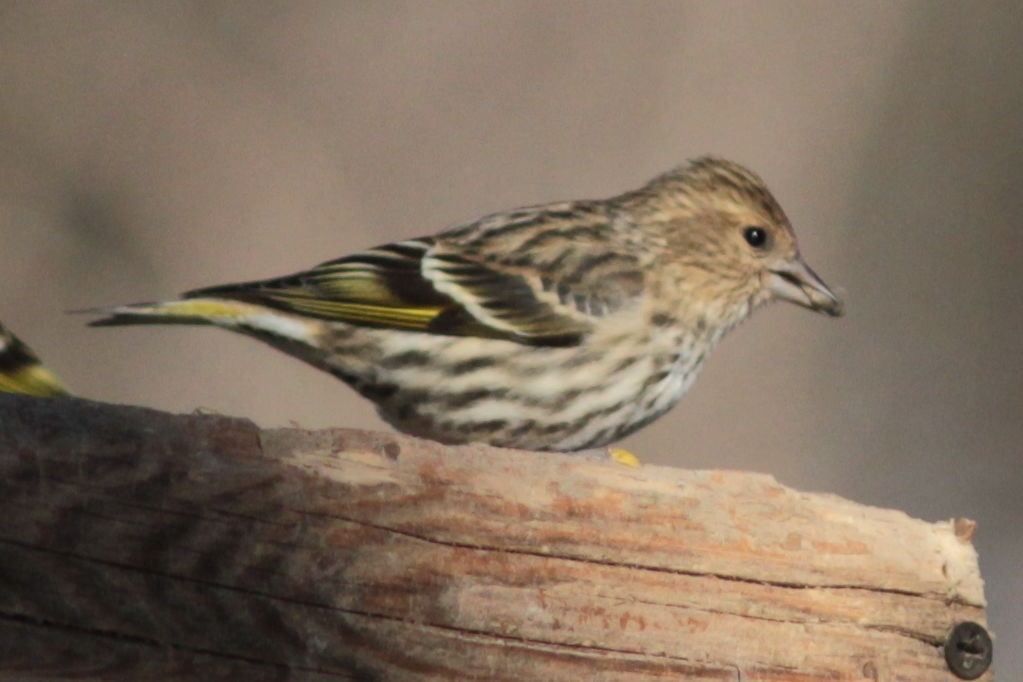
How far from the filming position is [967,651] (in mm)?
2557

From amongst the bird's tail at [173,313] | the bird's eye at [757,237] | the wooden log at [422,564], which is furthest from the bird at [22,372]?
the bird's eye at [757,237]

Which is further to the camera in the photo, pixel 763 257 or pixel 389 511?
pixel 763 257

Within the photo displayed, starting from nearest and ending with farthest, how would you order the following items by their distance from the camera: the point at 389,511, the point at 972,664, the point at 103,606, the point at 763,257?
the point at 103,606, the point at 389,511, the point at 972,664, the point at 763,257

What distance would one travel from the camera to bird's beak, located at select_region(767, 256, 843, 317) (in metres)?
3.78

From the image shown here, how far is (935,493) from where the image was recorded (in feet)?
15.6

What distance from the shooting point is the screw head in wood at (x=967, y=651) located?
254 centimetres

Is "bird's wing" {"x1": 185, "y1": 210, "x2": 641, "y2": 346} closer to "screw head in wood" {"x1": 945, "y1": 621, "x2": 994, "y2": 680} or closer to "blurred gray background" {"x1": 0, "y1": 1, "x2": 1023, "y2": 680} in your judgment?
"blurred gray background" {"x1": 0, "y1": 1, "x2": 1023, "y2": 680}

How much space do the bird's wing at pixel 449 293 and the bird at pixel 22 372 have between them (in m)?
0.51

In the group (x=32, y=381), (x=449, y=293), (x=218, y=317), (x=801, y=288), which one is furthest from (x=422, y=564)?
(x=801, y=288)

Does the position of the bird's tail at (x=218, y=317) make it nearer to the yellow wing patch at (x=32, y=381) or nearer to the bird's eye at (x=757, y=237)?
the yellow wing patch at (x=32, y=381)

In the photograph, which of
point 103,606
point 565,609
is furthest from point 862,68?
point 103,606

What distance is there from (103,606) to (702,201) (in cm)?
226

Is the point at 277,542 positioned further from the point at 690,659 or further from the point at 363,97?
the point at 363,97

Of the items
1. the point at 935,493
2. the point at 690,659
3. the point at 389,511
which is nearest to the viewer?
the point at 389,511
